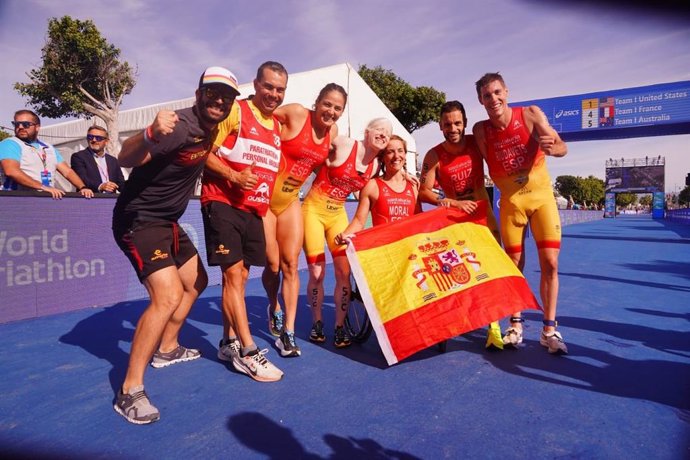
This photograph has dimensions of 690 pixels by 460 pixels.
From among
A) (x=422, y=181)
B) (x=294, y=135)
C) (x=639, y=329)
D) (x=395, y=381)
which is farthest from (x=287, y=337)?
(x=639, y=329)

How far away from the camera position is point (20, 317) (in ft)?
15.8

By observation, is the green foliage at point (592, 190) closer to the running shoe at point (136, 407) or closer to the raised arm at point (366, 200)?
the raised arm at point (366, 200)

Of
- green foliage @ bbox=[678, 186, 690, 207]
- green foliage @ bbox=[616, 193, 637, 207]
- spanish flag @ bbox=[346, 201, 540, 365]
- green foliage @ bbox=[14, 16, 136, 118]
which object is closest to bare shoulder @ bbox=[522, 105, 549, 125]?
spanish flag @ bbox=[346, 201, 540, 365]

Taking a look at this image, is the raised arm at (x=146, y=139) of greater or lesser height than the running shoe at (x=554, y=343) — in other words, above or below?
above

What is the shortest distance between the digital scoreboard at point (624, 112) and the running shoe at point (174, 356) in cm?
1876

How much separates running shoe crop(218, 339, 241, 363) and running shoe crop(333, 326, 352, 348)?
913mm

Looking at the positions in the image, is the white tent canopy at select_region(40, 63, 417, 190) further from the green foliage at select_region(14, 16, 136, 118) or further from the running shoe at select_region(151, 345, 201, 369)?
the running shoe at select_region(151, 345, 201, 369)

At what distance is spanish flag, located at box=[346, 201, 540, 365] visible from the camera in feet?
9.94

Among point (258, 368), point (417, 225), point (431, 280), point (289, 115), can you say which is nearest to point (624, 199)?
point (417, 225)

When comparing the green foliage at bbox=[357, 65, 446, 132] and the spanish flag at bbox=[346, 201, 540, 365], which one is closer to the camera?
the spanish flag at bbox=[346, 201, 540, 365]

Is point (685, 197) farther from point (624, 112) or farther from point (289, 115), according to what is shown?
point (289, 115)

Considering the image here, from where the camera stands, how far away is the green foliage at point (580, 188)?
113875 mm

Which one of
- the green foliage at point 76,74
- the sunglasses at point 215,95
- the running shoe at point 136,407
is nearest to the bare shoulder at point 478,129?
the sunglasses at point 215,95

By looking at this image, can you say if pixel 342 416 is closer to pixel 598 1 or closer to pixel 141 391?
pixel 141 391
